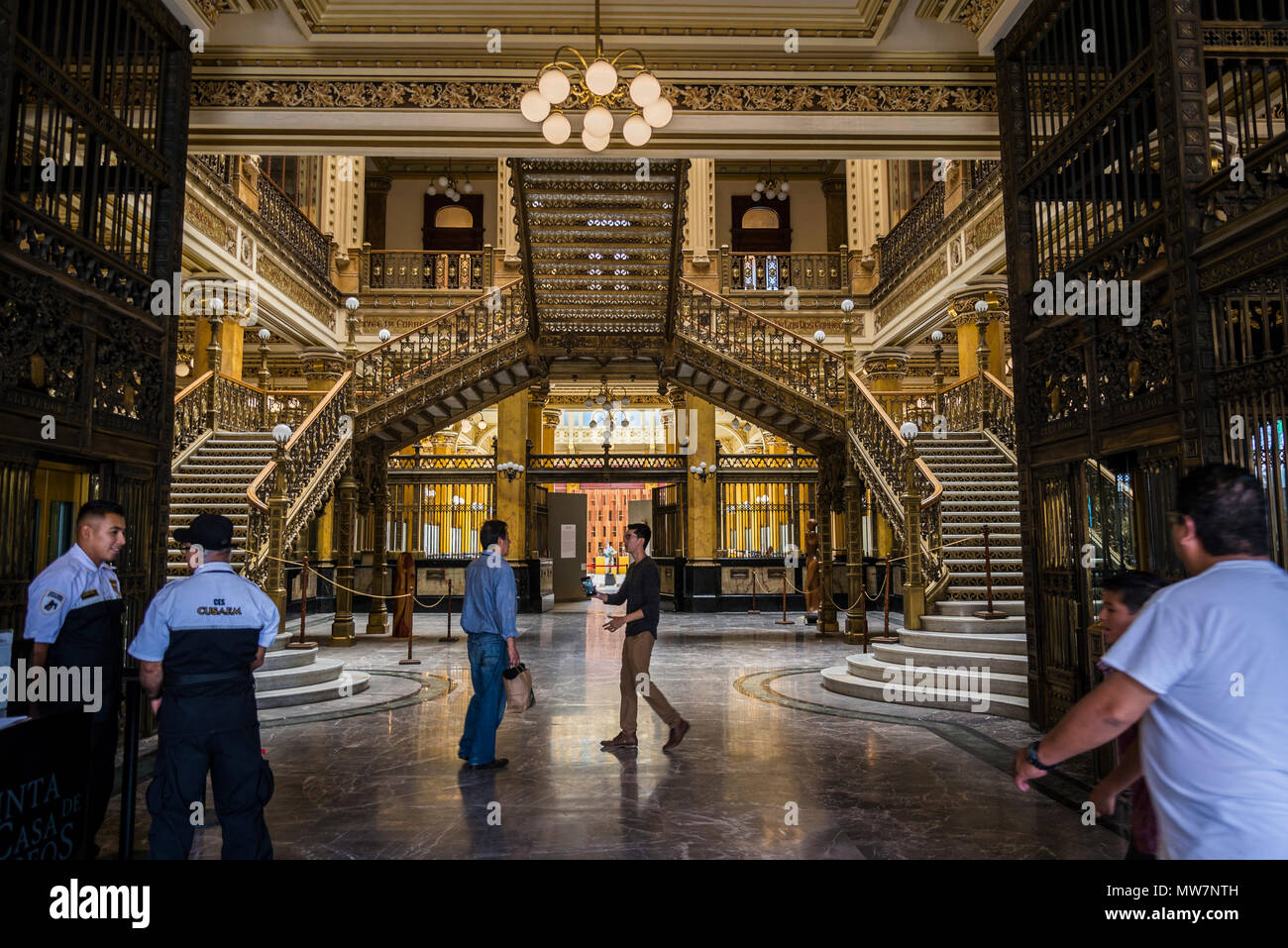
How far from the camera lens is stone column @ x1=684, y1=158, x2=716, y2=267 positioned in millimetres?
20000

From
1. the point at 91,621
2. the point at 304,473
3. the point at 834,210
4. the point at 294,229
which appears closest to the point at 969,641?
the point at 91,621

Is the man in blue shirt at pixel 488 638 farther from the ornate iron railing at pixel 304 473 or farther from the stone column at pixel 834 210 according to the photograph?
the stone column at pixel 834 210

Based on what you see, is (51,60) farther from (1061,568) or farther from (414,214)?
(414,214)

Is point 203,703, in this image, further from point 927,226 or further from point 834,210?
point 834,210

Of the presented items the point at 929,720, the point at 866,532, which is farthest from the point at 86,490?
the point at 866,532

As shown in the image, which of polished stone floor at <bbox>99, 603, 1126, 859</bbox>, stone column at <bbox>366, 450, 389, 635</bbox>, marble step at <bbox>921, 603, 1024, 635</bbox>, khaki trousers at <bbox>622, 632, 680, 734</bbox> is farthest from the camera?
stone column at <bbox>366, 450, 389, 635</bbox>

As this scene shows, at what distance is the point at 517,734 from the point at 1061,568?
15.0 feet

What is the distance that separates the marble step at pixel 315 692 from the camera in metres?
7.89

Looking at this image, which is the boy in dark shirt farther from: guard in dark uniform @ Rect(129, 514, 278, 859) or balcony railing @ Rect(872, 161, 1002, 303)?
balcony railing @ Rect(872, 161, 1002, 303)

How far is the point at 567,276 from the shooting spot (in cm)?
1196

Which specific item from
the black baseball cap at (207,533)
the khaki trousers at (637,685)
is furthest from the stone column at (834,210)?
the black baseball cap at (207,533)

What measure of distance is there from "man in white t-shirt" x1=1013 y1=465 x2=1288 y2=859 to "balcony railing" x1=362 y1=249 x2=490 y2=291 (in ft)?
64.3

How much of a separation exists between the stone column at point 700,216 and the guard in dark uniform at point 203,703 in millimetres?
17831

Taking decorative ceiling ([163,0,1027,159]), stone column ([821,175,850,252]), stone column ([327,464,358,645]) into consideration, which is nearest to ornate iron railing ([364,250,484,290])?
stone column ([327,464,358,645])
